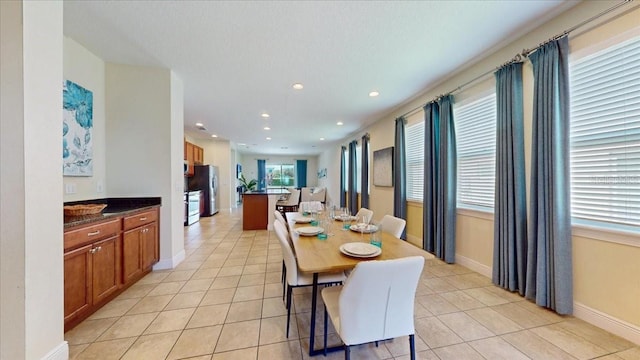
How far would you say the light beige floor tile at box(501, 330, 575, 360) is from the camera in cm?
163

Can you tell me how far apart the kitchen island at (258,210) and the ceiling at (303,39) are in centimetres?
257

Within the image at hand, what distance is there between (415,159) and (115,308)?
15.3 ft

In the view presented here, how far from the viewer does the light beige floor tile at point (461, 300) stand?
2273 millimetres

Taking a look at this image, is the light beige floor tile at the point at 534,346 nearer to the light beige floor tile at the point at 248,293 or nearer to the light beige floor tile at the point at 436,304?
the light beige floor tile at the point at 436,304

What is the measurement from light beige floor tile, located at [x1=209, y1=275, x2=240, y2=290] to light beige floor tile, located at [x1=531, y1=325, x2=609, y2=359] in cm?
291

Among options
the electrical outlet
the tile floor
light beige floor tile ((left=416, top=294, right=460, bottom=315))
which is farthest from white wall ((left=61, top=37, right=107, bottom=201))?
light beige floor tile ((left=416, top=294, right=460, bottom=315))

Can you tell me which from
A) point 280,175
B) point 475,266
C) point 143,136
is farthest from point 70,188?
point 280,175

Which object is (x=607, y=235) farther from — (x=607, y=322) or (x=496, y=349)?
(x=496, y=349)

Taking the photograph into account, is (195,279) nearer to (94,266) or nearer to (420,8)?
(94,266)

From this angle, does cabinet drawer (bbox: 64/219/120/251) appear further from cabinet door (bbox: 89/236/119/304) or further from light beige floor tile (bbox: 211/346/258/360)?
light beige floor tile (bbox: 211/346/258/360)

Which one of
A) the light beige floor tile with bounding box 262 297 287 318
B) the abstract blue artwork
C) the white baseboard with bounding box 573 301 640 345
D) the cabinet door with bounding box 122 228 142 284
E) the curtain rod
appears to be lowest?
the light beige floor tile with bounding box 262 297 287 318

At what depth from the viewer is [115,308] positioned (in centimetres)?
224

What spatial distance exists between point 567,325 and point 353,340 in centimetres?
204

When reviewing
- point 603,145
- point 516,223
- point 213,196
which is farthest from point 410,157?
point 213,196
